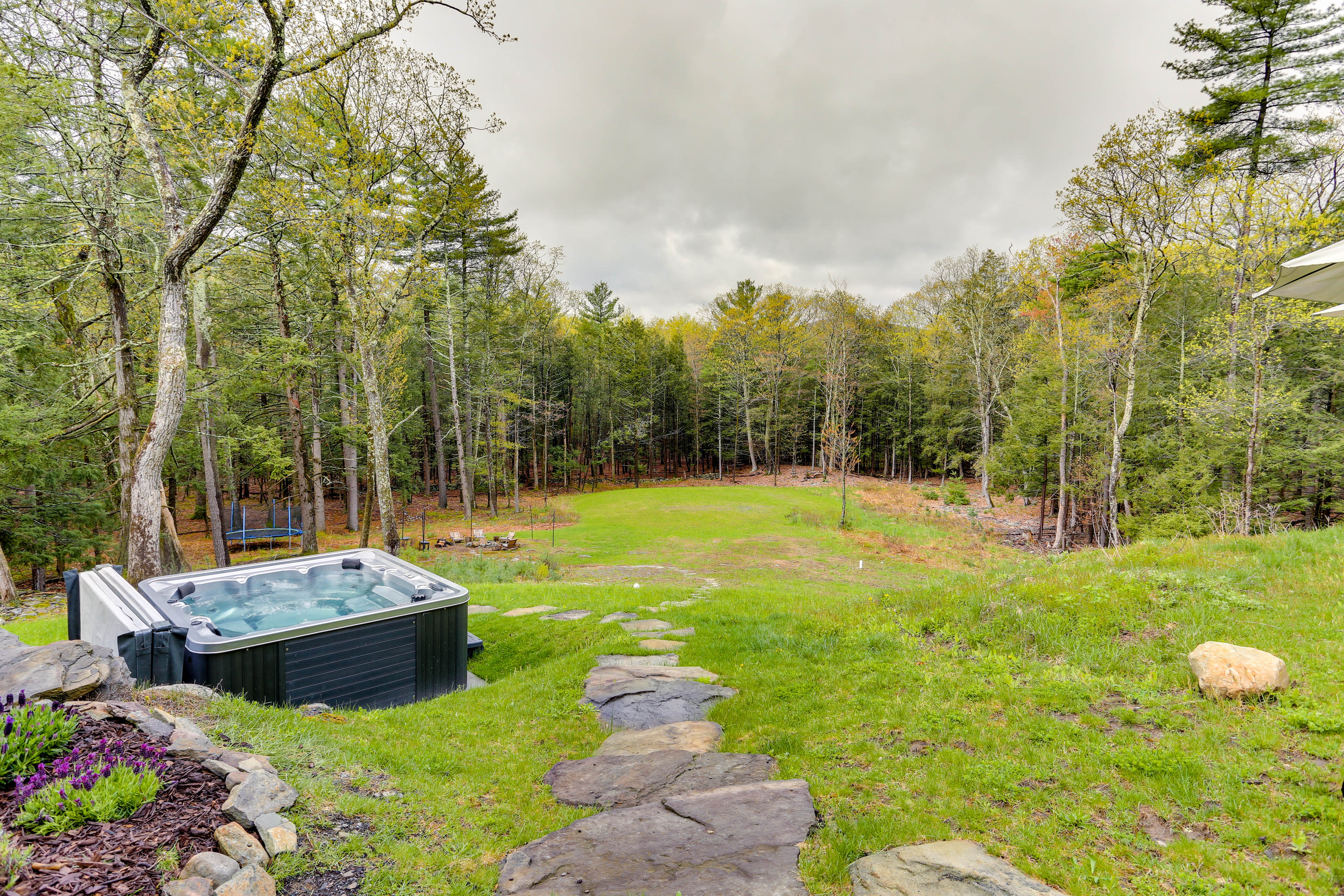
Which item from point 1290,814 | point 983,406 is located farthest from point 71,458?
point 983,406

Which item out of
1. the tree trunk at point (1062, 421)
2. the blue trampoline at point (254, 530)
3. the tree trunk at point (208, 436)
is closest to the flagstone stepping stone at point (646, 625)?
the tree trunk at point (208, 436)

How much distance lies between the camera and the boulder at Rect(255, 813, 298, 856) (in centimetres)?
232

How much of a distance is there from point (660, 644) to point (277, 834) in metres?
4.55

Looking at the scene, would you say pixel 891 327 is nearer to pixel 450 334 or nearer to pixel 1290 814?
pixel 450 334

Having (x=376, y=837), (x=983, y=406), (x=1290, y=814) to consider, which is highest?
(x=983, y=406)

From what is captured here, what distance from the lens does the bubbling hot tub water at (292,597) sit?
22.2 feet

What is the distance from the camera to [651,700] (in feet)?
16.3

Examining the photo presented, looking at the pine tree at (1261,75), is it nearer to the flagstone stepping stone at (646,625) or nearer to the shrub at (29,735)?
the flagstone stepping stone at (646,625)

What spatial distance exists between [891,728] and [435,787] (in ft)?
10.4

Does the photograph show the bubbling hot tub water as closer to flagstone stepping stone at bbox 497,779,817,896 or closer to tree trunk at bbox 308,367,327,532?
flagstone stepping stone at bbox 497,779,817,896

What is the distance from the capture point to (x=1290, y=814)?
249cm

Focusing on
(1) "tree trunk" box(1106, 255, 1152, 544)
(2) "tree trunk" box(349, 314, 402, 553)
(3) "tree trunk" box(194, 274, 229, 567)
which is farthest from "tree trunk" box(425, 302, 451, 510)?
(1) "tree trunk" box(1106, 255, 1152, 544)

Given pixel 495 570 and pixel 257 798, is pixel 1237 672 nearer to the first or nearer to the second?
pixel 257 798

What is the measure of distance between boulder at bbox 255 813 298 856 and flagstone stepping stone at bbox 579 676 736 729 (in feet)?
8.49
